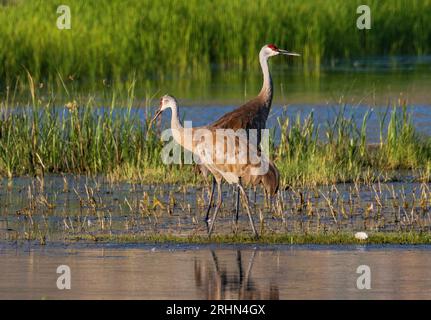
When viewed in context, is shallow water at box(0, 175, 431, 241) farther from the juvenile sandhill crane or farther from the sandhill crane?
the sandhill crane

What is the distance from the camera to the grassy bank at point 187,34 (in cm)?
2545

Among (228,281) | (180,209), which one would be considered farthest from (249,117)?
(228,281)

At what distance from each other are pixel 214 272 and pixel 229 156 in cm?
237

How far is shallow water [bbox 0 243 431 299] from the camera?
29.8 feet

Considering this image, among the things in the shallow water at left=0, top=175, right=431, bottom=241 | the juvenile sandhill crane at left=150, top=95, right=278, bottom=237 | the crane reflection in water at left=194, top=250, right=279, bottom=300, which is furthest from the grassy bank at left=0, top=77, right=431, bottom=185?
the crane reflection in water at left=194, top=250, right=279, bottom=300

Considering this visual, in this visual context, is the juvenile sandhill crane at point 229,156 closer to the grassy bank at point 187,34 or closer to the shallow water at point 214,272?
the shallow water at point 214,272

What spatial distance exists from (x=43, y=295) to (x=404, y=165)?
7682mm

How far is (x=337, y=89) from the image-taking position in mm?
23422

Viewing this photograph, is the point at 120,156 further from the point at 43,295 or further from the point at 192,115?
the point at 43,295

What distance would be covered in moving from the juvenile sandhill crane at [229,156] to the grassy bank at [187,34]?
1237 cm

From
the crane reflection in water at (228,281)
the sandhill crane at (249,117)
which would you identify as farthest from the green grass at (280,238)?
the sandhill crane at (249,117)

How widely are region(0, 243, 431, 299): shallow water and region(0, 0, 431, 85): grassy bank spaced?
14.2 meters

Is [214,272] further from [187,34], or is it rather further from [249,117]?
[187,34]

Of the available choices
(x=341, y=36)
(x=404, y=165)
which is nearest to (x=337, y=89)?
(x=341, y=36)
